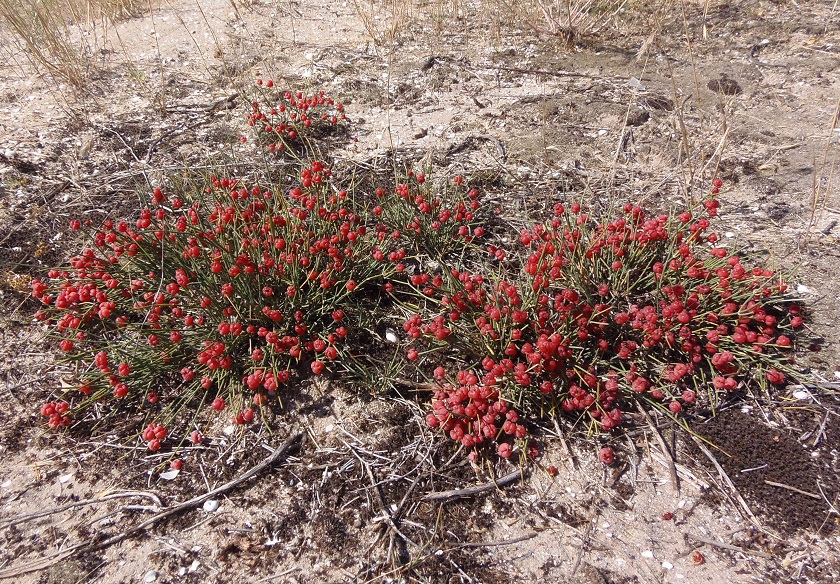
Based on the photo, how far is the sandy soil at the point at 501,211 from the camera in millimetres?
2072

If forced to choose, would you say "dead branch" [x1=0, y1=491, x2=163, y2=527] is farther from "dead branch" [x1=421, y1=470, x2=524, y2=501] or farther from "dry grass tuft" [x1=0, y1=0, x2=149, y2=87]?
"dry grass tuft" [x1=0, y1=0, x2=149, y2=87]

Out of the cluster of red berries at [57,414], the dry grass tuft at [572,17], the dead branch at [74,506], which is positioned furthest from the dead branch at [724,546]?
the dry grass tuft at [572,17]

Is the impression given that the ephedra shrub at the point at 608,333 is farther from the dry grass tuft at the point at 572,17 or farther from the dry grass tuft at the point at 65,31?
the dry grass tuft at the point at 65,31

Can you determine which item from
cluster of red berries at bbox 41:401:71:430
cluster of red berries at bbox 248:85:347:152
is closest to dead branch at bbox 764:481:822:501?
cluster of red berries at bbox 41:401:71:430

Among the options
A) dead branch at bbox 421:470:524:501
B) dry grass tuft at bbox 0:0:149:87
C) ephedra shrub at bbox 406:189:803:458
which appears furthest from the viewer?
dry grass tuft at bbox 0:0:149:87

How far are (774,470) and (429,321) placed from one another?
1746mm

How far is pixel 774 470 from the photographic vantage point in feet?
7.29

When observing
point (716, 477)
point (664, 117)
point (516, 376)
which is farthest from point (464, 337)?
point (664, 117)

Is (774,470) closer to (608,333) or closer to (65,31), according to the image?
(608,333)

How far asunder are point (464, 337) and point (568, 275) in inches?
26.3

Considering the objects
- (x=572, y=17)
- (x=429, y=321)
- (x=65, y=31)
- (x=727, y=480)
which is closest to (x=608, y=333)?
(x=727, y=480)

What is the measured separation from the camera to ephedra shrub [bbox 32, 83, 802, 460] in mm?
2416

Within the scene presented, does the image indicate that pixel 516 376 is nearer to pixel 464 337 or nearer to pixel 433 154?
pixel 464 337

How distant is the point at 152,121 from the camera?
4621 millimetres
